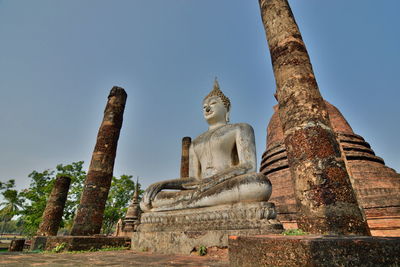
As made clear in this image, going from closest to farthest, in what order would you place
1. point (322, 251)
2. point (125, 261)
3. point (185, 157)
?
point (322, 251) < point (125, 261) < point (185, 157)

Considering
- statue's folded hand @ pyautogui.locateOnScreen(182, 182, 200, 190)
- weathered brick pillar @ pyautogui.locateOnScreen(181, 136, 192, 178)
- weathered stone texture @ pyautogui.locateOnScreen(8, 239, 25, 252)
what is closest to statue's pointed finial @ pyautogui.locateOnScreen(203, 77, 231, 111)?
statue's folded hand @ pyautogui.locateOnScreen(182, 182, 200, 190)

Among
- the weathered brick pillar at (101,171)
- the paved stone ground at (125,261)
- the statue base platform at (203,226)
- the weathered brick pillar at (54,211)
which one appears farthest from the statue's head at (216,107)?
the weathered brick pillar at (54,211)

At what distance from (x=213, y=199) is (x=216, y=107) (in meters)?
2.66

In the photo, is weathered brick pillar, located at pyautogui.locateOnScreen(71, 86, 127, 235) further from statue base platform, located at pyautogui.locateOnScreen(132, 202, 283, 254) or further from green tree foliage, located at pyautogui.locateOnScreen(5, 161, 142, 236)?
green tree foliage, located at pyautogui.locateOnScreen(5, 161, 142, 236)

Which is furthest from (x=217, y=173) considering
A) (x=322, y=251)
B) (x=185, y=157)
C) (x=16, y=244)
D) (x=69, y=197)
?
(x=69, y=197)

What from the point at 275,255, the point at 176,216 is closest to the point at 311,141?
the point at 275,255

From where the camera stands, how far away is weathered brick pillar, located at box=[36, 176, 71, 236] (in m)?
10.5

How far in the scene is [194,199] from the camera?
4207 mm

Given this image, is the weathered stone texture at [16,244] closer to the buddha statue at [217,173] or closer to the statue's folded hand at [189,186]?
the buddha statue at [217,173]

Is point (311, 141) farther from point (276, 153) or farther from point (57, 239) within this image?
point (276, 153)

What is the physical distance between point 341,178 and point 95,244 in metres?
4.76

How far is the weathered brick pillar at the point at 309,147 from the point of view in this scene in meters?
2.60

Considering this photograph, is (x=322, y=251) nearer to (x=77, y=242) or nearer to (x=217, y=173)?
(x=217, y=173)

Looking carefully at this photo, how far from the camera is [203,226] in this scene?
3.75 meters
